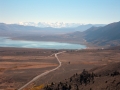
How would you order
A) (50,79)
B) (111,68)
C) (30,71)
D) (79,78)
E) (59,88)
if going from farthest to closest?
1. (30,71)
2. (50,79)
3. (111,68)
4. (79,78)
5. (59,88)

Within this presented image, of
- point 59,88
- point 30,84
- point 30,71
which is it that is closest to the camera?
point 59,88

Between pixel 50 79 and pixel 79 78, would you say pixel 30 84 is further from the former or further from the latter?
pixel 79 78

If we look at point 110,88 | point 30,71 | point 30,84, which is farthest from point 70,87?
point 30,71

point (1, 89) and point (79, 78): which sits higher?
point (79, 78)

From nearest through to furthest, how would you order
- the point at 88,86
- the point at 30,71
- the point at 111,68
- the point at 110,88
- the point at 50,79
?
the point at 110,88, the point at 88,86, the point at 111,68, the point at 50,79, the point at 30,71

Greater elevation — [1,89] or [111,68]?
[111,68]

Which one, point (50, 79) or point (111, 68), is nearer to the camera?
point (111, 68)

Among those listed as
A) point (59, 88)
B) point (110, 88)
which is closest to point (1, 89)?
point (59, 88)

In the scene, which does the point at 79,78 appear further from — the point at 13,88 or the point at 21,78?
the point at 21,78

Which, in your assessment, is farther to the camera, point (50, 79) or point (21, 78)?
point (21, 78)
